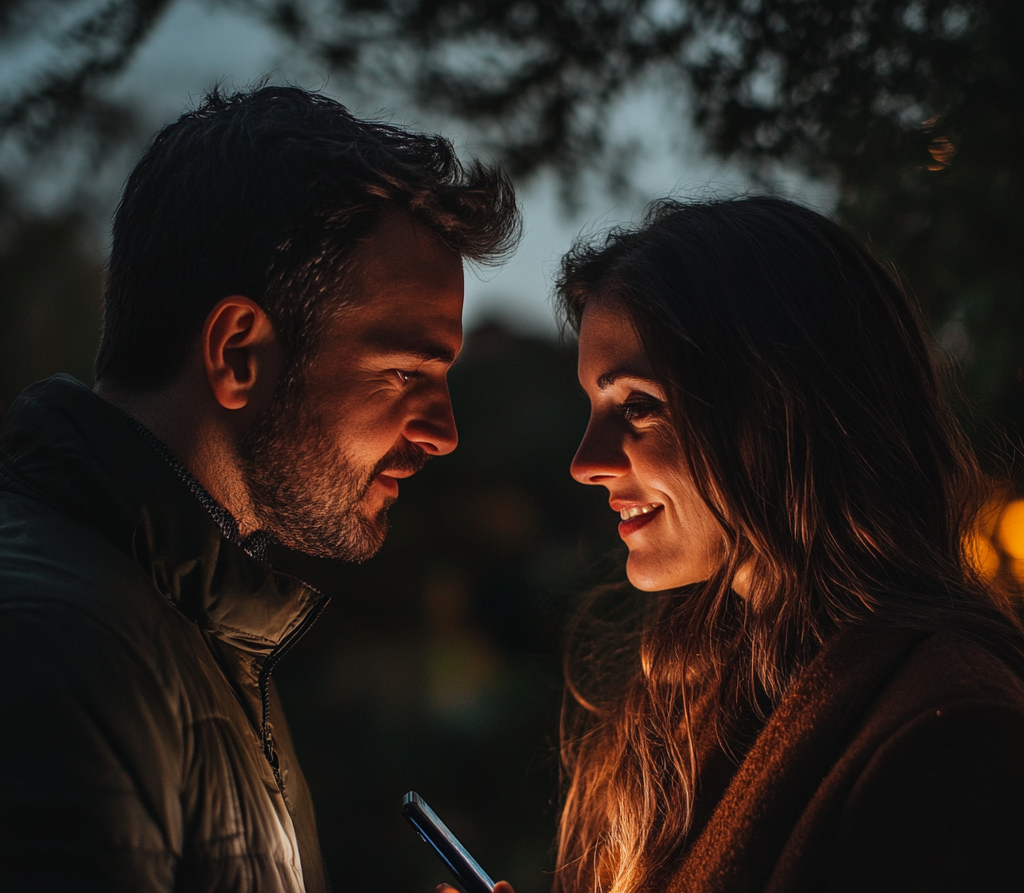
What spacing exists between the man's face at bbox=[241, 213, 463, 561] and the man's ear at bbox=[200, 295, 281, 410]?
7cm

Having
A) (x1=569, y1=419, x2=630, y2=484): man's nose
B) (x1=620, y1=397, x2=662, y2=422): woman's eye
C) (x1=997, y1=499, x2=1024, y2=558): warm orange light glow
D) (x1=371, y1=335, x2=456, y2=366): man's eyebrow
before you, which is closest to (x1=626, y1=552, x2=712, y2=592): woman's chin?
(x1=569, y1=419, x2=630, y2=484): man's nose

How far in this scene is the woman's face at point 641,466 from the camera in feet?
5.50

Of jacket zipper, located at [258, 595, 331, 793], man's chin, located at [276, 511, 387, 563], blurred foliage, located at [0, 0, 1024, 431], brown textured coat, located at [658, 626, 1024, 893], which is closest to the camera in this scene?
brown textured coat, located at [658, 626, 1024, 893]

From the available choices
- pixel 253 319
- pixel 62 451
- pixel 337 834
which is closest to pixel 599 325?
pixel 253 319

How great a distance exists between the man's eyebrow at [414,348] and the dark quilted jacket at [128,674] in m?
0.55

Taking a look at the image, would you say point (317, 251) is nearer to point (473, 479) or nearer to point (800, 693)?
point (800, 693)

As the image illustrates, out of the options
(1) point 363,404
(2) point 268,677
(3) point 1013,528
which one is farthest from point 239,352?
(3) point 1013,528

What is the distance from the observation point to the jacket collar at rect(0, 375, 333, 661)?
130cm

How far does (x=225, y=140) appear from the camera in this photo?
1629 mm

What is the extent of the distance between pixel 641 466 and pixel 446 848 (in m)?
0.85

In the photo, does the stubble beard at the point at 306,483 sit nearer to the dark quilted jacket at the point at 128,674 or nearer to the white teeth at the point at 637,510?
the dark quilted jacket at the point at 128,674

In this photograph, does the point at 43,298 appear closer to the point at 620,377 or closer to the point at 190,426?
the point at 190,426

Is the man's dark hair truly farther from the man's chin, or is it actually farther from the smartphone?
the smartphone

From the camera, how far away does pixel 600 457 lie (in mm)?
1719
